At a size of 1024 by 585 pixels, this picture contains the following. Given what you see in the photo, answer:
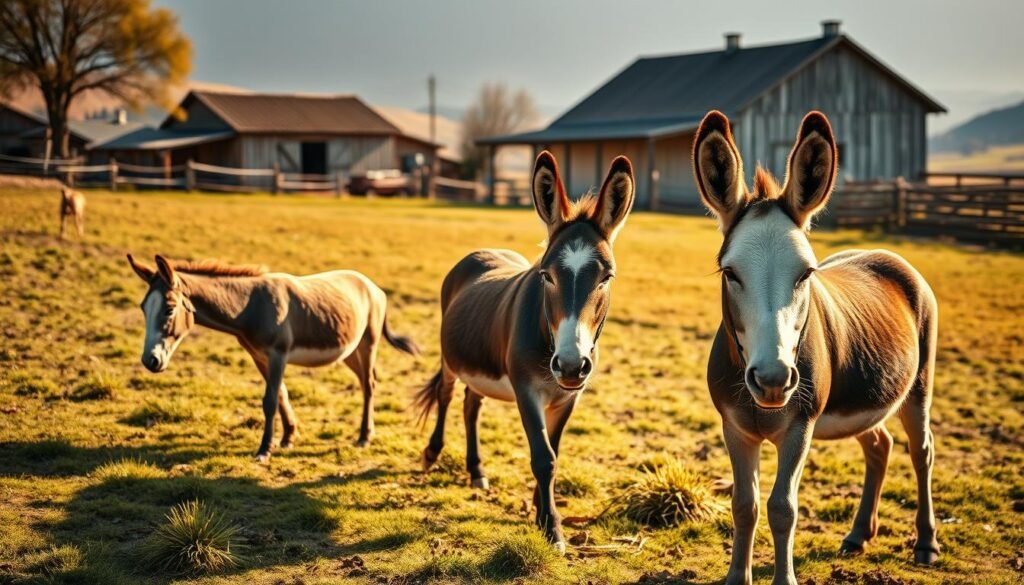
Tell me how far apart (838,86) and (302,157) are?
2757cm

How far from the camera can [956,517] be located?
701 centimetres

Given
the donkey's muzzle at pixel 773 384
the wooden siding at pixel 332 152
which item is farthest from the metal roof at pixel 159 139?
the donkey's muzzle at pixel 773 384

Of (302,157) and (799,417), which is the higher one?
(302,157)

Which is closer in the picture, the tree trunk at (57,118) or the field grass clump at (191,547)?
the field grass clump at (191,547)

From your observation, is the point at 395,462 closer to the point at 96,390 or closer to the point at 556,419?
the point at 556,419

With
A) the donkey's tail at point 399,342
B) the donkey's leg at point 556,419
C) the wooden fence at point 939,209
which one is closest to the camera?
the donkey's leg at point 556,419

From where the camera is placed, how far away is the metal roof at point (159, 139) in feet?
147

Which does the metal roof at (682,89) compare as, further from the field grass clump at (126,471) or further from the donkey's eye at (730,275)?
the donkey's eye at (730,275)

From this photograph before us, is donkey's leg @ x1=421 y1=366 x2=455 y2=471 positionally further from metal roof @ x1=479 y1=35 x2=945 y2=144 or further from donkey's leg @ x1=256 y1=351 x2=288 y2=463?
metal roof @ x1=479 y1=35 x2=945 y2=144

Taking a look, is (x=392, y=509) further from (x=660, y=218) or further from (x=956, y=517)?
(x=660, y=218)

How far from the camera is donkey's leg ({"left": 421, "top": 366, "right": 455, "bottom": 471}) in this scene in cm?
748

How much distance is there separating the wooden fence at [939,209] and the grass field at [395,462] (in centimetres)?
1239

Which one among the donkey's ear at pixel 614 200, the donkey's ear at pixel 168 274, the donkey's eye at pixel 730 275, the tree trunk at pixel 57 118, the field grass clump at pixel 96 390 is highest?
the tree trunk at pixel 57 118

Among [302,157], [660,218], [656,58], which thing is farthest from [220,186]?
[656,58]
